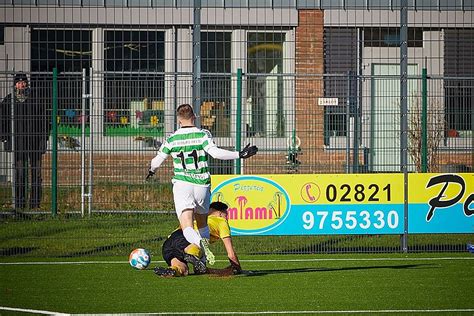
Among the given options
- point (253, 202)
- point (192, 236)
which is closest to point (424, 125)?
point (253, 202)

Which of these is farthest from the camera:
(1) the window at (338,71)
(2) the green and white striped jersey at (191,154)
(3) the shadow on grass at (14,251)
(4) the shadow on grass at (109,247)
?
(1) the window at (338,71)

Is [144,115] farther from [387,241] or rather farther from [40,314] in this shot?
[40,314]

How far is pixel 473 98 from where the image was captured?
55.0ft

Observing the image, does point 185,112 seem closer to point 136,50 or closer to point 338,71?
point 136,50

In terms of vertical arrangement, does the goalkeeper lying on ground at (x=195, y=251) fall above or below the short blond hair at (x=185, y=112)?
below

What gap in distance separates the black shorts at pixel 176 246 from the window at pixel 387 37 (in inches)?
261

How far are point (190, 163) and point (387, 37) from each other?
871 cm

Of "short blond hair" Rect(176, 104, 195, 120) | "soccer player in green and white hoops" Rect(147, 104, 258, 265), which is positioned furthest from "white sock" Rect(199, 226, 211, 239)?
"short blond hair" Rect(176, 104, 195, 120)

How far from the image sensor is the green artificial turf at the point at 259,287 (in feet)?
34.7

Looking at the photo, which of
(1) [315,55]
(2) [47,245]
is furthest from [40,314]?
(1) [315,55]

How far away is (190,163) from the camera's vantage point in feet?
42.1

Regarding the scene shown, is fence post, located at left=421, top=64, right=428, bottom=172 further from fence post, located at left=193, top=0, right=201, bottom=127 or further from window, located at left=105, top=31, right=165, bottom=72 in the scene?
window, located at left=105, top=31, right=165, bottom=72

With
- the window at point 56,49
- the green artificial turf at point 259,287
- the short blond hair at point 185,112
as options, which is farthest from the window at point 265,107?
the short blond hair at point 185,112

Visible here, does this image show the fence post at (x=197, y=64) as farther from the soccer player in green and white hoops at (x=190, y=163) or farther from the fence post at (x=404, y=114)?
the fence post at (x=404, y=114)
